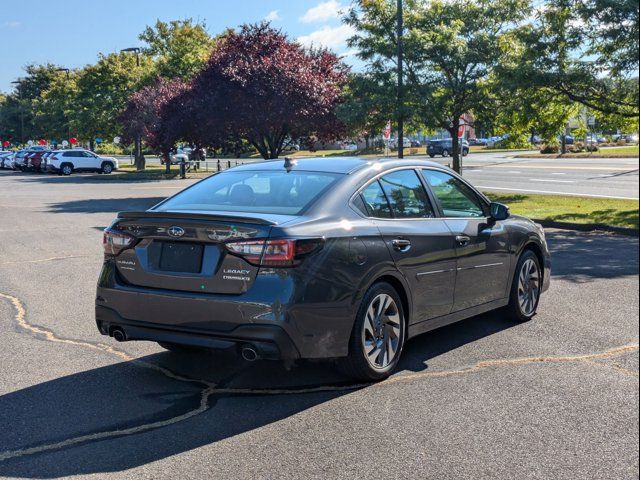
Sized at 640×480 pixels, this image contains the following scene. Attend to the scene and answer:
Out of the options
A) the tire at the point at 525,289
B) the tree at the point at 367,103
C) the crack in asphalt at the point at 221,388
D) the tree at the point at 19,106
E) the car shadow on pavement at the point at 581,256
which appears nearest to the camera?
the crack in asphalt at the point at 221,388

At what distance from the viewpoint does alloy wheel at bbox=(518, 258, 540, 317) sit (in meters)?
6.96

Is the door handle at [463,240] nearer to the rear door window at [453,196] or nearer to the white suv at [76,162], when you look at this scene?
the rear door window at [453,196]

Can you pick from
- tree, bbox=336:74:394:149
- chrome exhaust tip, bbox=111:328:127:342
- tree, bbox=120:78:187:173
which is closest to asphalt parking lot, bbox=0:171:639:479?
chrome exhaust tip, bbox=111:328:127:342

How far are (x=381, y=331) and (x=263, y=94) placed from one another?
23.7m

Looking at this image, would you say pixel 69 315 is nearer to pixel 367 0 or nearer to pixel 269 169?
pixel 269 169

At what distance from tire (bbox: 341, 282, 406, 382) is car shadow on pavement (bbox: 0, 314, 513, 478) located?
0.19m

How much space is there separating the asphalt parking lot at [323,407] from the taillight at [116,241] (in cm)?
93

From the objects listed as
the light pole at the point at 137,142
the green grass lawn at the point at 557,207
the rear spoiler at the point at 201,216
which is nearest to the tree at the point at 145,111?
the light pole at the point at 137,142

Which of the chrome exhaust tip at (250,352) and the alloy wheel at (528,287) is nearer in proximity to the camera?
the chrome exhaust tip at (250,352)

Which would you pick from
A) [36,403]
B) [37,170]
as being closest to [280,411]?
[36,403]

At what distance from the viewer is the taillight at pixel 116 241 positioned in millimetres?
5340

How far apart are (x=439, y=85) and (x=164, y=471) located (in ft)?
69.7

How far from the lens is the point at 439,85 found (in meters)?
23.8

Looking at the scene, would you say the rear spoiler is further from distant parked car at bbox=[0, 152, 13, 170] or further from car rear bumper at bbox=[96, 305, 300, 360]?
distant parked car at bbox=[0, 152, 13, 170]
